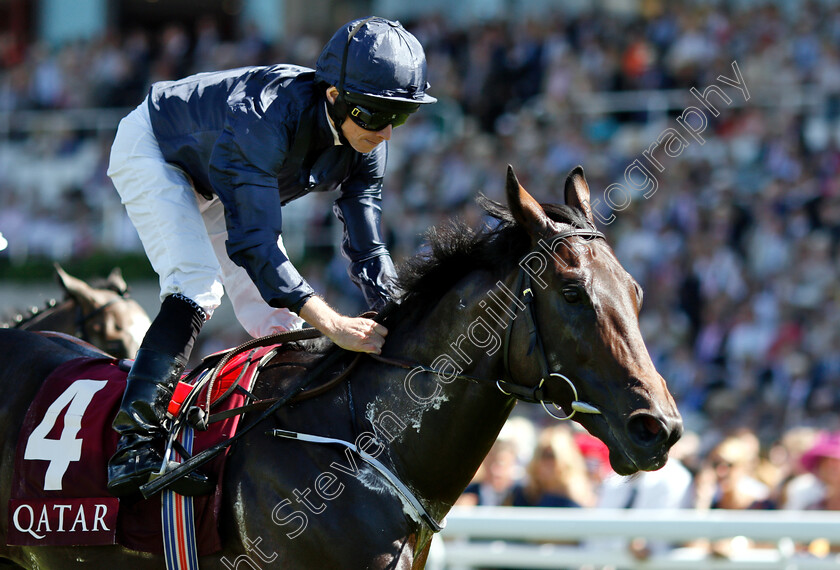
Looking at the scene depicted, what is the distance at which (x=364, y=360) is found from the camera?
128 inches

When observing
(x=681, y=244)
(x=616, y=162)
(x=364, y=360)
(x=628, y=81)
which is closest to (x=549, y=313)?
(x=364, y=360)

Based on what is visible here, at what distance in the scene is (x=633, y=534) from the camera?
17.3 ft

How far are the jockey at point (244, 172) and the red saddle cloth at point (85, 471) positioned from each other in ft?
0.32

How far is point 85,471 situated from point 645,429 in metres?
1.72

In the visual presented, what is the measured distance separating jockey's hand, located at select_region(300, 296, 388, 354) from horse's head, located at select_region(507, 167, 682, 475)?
450mm

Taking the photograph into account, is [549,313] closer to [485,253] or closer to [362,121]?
[485,253]

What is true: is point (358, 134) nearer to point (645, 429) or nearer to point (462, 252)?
point (462, 252)

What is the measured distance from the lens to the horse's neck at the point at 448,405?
10.0 feet

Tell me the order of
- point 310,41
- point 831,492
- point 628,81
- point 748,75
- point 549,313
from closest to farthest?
point 549,313 → point 831,492 → point 748,75 → point 628,81 → point 310,41

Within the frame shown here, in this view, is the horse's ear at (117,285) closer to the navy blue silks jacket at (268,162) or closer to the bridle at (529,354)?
the navy blue silks jacket at (268,162)

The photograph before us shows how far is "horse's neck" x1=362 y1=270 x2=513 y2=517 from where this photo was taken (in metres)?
3.06

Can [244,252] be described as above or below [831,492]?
above

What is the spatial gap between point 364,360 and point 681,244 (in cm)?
669

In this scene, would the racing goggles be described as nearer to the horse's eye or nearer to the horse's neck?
the horse's neck
